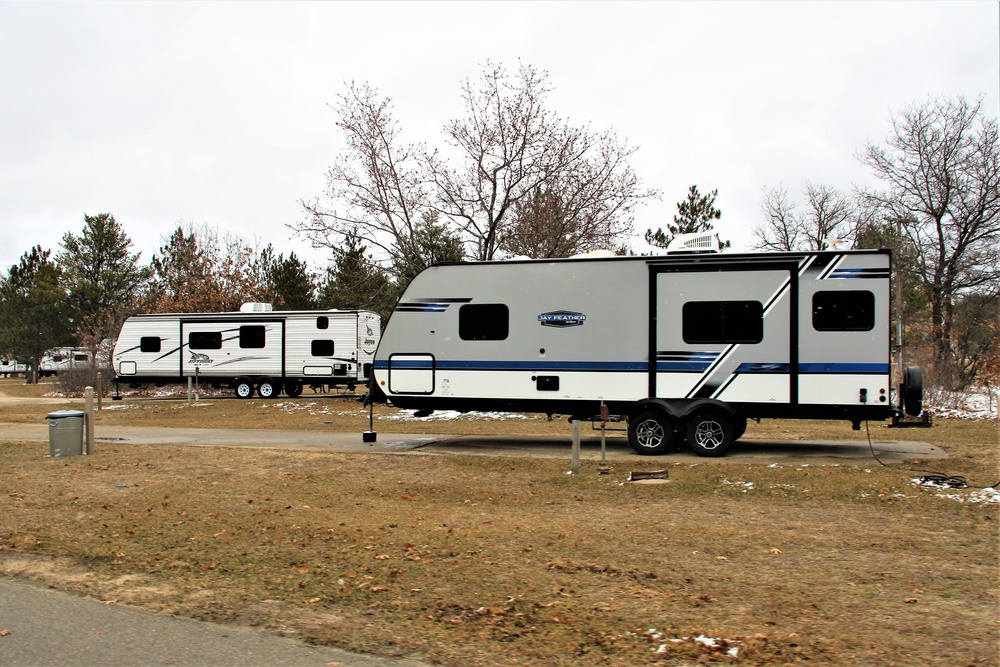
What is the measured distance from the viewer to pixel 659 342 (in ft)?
43.9

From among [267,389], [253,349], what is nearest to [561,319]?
[253,349]

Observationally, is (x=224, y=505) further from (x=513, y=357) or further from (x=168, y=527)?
(x=513, y=357)

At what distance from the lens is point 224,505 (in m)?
9.06

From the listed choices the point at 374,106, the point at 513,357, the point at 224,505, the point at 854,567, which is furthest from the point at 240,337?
the point at 854,567

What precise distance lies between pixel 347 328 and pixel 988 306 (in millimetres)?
22652

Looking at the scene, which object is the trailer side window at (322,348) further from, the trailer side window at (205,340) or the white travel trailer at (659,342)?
the white travel trailer at (659,342)

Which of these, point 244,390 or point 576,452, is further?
point 244,390

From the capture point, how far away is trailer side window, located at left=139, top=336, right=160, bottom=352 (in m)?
31.3

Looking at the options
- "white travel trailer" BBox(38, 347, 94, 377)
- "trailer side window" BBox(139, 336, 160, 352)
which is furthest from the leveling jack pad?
"white travel trailer" BBox(38, 347, 94, 377)

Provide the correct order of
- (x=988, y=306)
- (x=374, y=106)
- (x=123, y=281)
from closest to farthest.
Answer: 1. (x=374, y=106)
2. (x=988, y=306)
3. (x=123, y=281)

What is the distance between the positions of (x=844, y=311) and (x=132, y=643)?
36.2 ft

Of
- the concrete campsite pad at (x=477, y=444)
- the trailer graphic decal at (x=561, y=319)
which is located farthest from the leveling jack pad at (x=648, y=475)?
the trailer graphic decal at (x=561, y=319)

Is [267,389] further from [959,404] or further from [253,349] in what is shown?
[959,404]

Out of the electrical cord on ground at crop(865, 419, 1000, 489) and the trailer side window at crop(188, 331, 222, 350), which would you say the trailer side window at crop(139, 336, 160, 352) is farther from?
the electrical cord on ground at crop(865, 419, 1000, 489)
